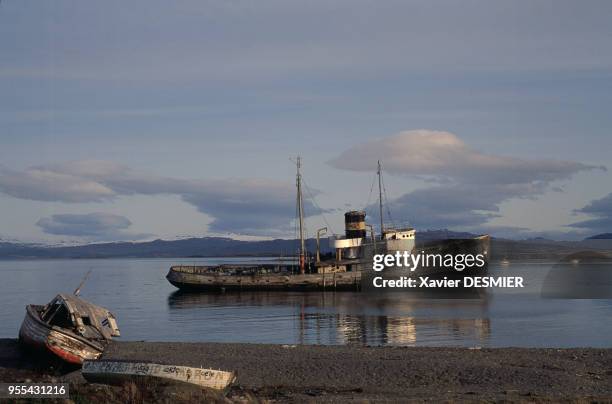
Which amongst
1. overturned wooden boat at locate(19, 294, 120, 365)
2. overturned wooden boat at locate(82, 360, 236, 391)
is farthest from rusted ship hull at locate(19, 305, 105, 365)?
overturned wooden boat at locate(82, 360, 236, 391)

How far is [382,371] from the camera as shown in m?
24.6

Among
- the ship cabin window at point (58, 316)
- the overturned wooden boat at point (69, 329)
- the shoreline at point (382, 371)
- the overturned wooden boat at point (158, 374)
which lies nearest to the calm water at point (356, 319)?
the shoreline at point (382, 371)

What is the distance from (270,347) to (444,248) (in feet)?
195

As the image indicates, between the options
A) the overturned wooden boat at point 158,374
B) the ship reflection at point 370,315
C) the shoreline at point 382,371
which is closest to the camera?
the overturned wooden boat at point 158,374

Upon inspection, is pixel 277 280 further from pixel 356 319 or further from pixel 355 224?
pixel 356 319

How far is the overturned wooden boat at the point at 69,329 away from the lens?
81.7 feet

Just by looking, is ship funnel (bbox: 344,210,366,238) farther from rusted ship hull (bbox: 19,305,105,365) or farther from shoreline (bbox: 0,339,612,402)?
rusted ship hull (bbox: 19,305,105,365)

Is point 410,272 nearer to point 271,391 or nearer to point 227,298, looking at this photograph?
point 227,298

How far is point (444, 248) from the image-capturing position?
88.2 m

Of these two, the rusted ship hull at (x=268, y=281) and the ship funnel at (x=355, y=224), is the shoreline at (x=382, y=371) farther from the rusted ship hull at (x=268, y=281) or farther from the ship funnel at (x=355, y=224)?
the ship funnel at (x=355, y=224)

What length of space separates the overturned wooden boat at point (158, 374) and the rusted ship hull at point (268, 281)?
185 feet

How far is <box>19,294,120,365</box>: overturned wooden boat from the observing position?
24906 mm

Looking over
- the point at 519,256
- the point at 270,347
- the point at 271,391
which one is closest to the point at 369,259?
the point at 270,347

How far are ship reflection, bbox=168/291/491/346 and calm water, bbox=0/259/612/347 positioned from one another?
52 millimetres
